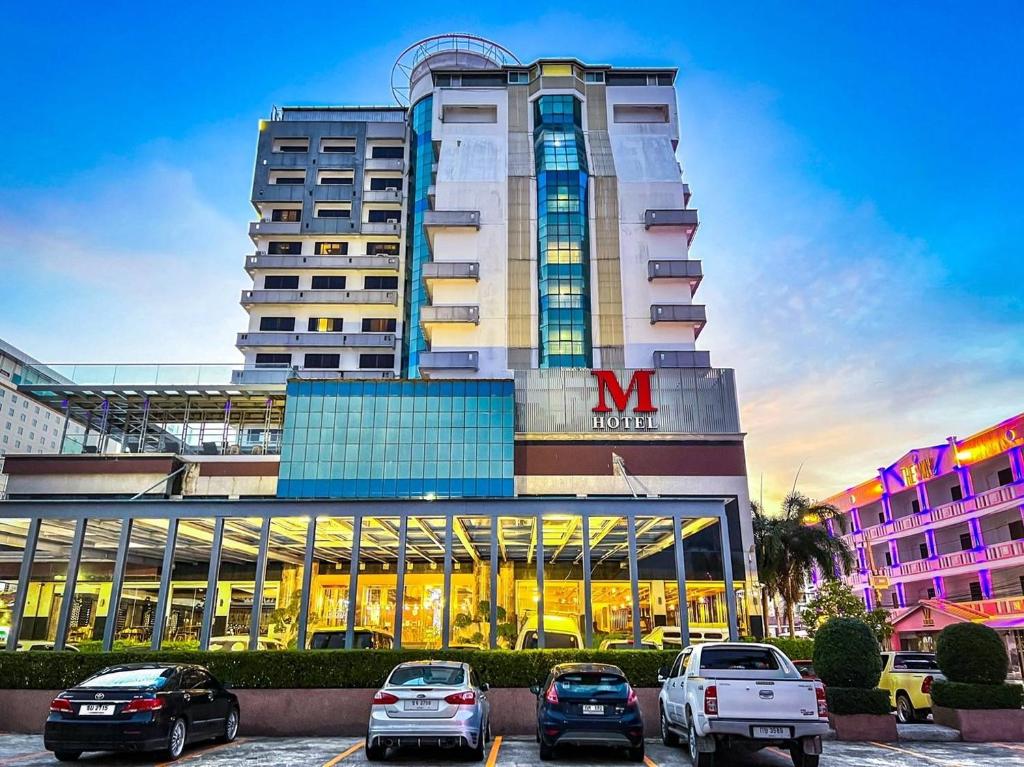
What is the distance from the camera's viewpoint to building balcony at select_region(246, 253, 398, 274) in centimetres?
6169

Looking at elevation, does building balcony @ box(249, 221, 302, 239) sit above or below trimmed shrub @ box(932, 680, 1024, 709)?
above

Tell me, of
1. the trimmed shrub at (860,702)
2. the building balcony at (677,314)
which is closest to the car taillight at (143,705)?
the trimmed shrub at (860,702)

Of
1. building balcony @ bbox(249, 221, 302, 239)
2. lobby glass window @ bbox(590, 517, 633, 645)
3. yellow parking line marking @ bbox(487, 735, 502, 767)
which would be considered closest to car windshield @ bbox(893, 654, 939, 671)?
yellow parking line marking @ bbox(487, 735, 502, 767)

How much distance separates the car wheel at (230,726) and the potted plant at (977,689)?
15079 mm

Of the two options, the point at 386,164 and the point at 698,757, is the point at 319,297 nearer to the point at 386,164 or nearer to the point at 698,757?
the point at 386,164

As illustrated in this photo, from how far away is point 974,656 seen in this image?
49.6 feet

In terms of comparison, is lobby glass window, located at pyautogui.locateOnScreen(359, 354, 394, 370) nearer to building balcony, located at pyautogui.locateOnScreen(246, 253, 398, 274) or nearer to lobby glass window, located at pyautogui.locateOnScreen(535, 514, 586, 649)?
building balcony, located at pyautogui.locateOnScreen(246, 253, 398, 274)

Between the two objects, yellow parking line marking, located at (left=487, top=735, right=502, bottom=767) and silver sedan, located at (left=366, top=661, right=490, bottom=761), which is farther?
yellow parking line marking, located at (left=487, top=735, right=502, bottom=767)

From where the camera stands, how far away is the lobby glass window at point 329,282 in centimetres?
6238

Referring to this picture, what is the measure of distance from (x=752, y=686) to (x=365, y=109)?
71.0 m

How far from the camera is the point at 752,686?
11.0 metres

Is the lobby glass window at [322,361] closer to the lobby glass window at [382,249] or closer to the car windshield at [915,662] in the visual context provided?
the lobby glass window at [382,249]

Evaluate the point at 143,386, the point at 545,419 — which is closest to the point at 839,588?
the point at 545,419

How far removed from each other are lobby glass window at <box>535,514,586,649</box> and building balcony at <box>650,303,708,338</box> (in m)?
21.4
